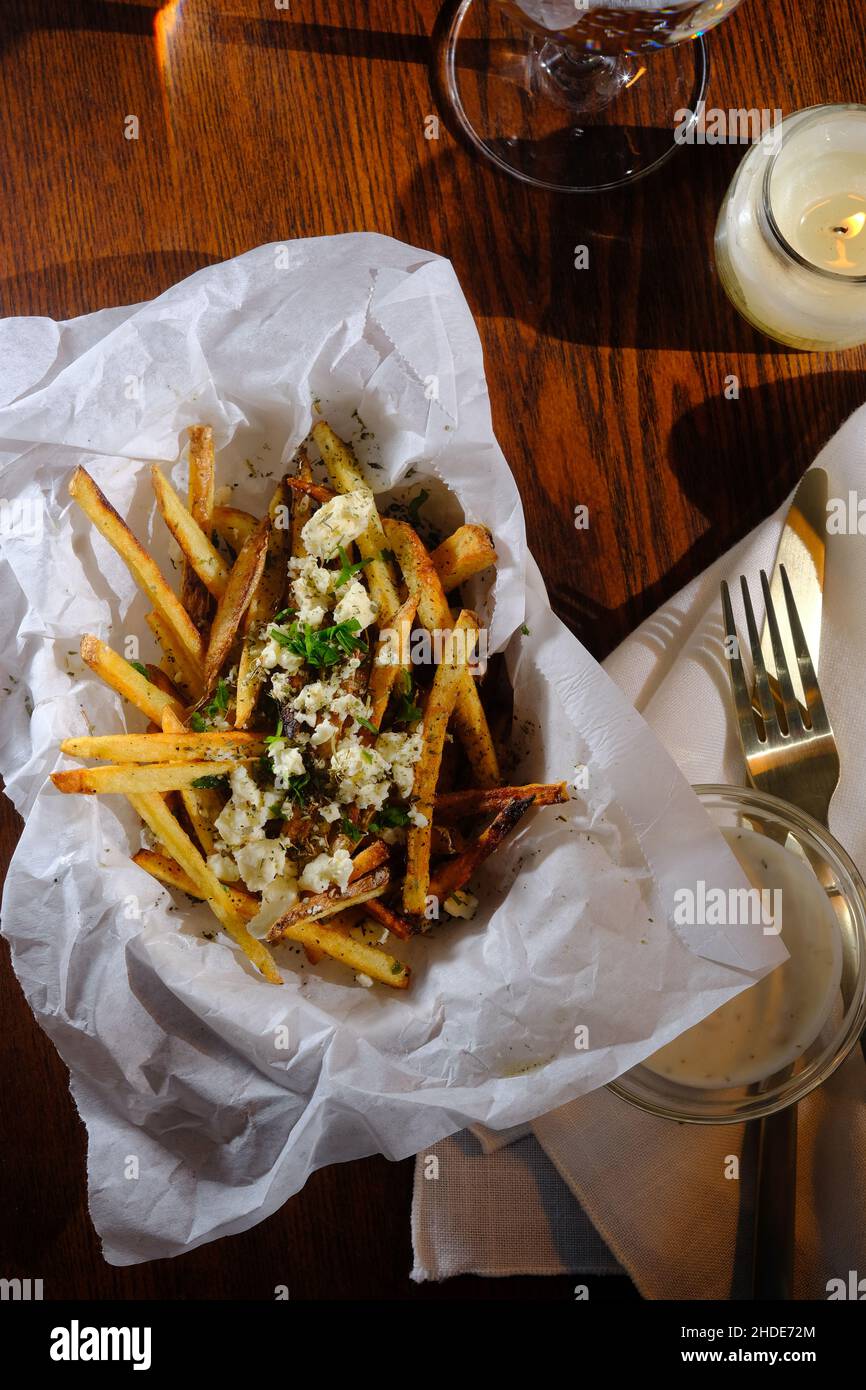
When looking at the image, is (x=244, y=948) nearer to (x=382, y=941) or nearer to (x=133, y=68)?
(x=382, y=941)

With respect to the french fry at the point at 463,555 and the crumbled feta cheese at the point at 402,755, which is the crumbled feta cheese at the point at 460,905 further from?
the french fry at the point at 463,555

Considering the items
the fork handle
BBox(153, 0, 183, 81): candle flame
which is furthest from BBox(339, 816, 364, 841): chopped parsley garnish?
BBox(153, 0, 183, 81): candle flame

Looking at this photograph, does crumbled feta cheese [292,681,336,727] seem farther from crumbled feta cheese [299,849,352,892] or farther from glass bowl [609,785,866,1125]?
glass bowl [609,785,866,1125]

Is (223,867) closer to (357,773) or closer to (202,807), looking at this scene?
(202,807)

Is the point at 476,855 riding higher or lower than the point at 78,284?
lower

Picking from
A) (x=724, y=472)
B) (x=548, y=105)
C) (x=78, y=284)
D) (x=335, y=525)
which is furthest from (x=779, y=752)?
(x=78, y=284)

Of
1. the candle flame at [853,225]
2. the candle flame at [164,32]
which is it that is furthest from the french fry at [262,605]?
the candle flame at [853,225]
